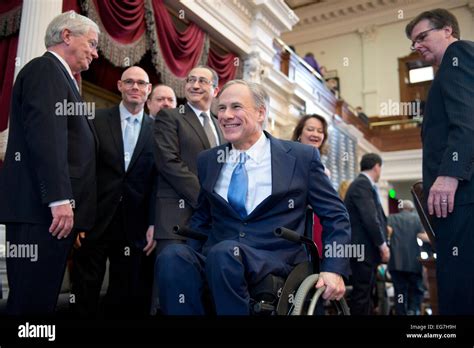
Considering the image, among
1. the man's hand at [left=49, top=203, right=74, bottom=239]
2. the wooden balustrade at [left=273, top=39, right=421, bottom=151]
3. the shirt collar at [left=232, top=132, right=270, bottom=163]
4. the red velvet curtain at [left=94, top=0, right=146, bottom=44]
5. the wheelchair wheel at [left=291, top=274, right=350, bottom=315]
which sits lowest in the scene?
the wheelchair wheel at [left=291, top=274, right=350, bottom=315]

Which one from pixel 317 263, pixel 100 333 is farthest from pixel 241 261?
pixel 100 333

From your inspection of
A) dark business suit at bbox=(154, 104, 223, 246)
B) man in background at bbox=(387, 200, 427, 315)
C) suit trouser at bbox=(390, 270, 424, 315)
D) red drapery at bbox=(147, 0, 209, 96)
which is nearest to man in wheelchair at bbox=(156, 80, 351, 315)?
dark business suit at bbox=(154, 104, 223, 246)

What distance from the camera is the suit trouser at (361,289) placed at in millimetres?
3502

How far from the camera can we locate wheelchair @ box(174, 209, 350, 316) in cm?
145

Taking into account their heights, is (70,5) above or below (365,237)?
above

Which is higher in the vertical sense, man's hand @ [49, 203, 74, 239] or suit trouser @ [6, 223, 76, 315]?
man's hand @ [49, 203, 74, 239]

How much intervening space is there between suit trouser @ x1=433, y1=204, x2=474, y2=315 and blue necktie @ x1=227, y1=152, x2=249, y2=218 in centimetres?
85

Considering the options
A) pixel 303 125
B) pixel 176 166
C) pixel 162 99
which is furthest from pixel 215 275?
pixel 303 125

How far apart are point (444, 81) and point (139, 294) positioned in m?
1.94

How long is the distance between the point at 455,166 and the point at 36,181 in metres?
1.68

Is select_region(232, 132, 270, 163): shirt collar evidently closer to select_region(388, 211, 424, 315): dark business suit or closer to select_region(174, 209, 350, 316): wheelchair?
select_region(174, 209, 350, 316): wheelchair

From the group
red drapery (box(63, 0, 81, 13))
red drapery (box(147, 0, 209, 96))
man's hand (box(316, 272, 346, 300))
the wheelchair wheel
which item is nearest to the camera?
the wheelchair wheel

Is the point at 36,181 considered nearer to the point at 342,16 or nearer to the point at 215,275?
the point at 215,275

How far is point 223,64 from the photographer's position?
16.6 feet
